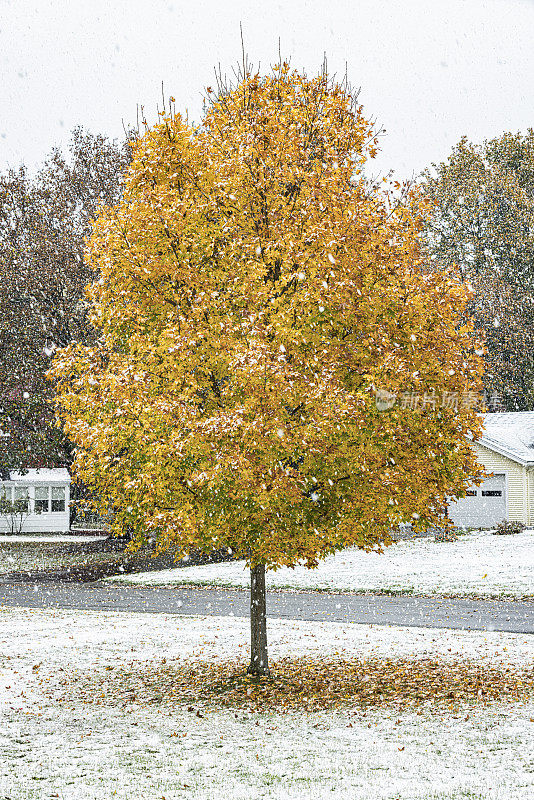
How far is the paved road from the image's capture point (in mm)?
16609

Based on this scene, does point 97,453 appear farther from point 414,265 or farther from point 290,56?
point 290,56

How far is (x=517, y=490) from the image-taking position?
36.6m

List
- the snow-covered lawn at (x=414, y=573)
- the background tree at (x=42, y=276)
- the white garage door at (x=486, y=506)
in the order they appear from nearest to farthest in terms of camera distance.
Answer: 1. the snow-covered lawn at (x=414, y=573)
2. the background tree at (x=42, y=276)
3. the white garage door at (x=486, y=506)

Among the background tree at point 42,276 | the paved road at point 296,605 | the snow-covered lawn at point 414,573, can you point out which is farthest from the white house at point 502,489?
the paved road at point 296,605

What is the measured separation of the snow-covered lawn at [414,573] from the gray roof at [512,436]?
5.44 m

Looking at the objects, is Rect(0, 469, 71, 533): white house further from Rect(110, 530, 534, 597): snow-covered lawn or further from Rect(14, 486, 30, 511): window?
Rect(110, 530, 534, 597): snow-covered lawn

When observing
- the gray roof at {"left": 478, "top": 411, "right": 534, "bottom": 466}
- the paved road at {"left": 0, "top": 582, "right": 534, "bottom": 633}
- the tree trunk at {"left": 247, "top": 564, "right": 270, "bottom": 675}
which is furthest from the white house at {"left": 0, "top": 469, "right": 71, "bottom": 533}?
the tree trunk at {"left": 247, "top": 564, "right": 270, "bottom": 675}

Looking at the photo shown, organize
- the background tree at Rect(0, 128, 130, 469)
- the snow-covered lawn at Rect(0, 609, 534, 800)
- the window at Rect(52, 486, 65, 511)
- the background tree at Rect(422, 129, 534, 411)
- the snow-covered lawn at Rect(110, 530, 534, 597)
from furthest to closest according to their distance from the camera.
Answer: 1. the background tree at Rect(422, 129, 534, 411)
2. the window at Rect(52, 486, 65, 511)
3. the background tree at Rect(0, 128, 130, 469)
4. the snow-covered lawn at Rect(110, 530, 534, 597)
5. the snow-covered lawn at Rect(0, 609, 534, 800)

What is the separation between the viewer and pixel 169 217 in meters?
10.4

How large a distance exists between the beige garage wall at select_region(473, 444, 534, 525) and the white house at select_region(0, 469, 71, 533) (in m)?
22.2

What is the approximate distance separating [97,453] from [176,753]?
3.73 m

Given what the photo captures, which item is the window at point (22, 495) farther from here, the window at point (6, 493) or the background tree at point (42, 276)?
the background tree at point (42, 276)

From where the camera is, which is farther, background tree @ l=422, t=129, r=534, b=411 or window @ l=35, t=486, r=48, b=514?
background tree @ l=422, t=129, r=534, b=411

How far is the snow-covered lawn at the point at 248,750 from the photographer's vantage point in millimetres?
6621
